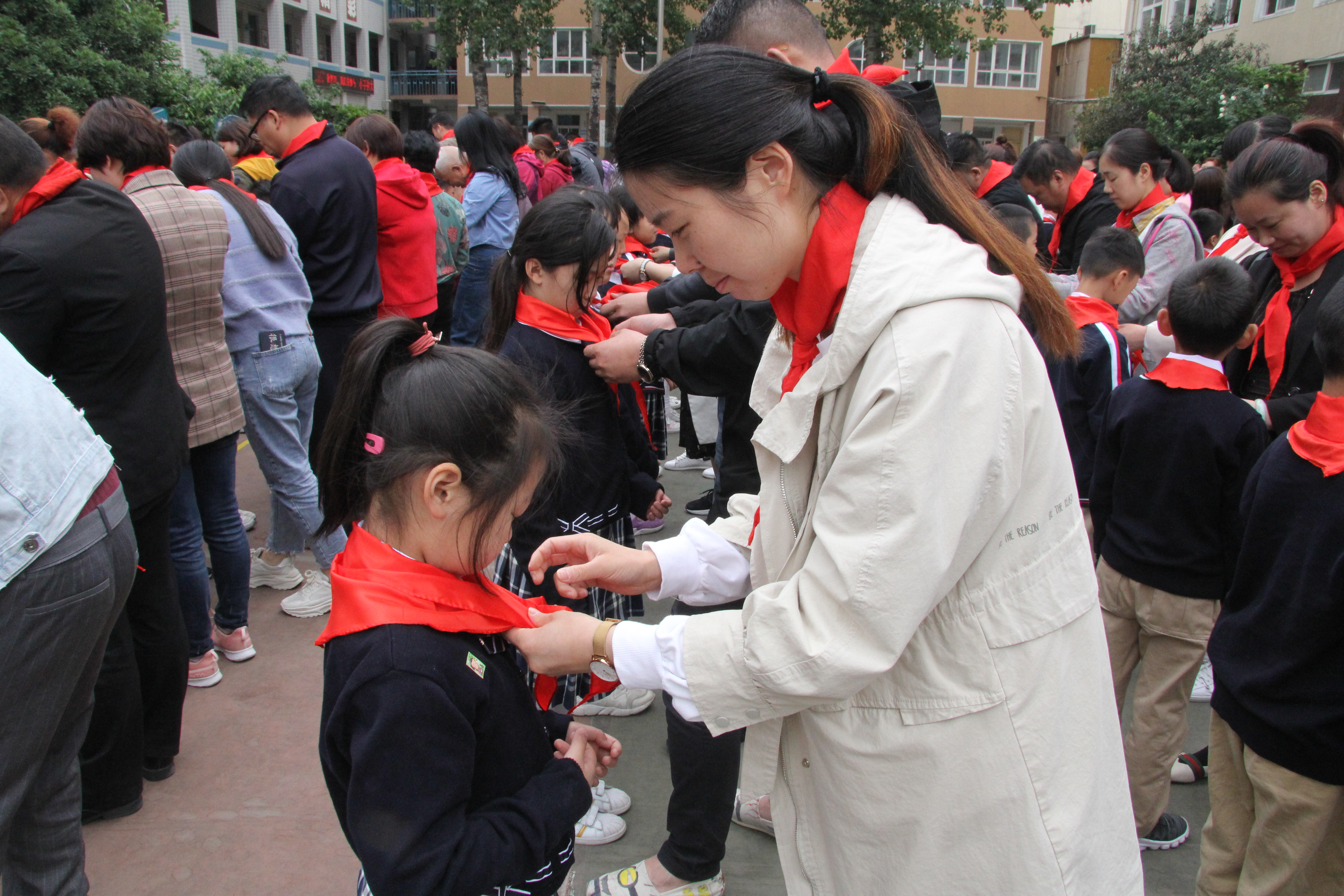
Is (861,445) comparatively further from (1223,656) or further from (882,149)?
(1223,656)

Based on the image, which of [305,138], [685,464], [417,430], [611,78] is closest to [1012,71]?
[611,78]

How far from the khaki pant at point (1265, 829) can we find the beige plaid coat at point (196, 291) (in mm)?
3284

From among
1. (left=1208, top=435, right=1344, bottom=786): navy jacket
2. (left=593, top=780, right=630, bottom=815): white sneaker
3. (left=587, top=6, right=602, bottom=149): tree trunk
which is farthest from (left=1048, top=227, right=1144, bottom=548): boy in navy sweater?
(left=587, top=6, right=602, bottom=149): tree trunk

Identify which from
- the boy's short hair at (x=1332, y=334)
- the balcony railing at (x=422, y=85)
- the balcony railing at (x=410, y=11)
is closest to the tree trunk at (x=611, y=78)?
the balcony railing at (x=410, y=11)

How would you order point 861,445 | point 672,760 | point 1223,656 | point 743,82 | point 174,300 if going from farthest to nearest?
point 174,300, point 672,760, point 1223,656, point 743,82, point 861,445

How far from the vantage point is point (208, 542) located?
136 inches

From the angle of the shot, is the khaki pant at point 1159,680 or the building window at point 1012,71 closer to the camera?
the khaki pant at point 1159,680

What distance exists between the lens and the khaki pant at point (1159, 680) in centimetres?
256

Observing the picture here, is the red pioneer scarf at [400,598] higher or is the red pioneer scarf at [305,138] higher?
the red pioneer scarf at [305,138]

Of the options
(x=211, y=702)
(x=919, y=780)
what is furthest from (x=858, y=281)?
(x=211, y=702)

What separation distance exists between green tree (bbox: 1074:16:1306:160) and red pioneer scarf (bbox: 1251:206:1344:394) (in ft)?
39.3

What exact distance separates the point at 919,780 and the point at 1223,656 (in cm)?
126

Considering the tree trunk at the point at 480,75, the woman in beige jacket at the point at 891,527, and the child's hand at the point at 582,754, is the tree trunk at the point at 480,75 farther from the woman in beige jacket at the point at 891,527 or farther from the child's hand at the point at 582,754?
the woman in beige jacket at the point at 891,527

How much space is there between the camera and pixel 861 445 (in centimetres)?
110
